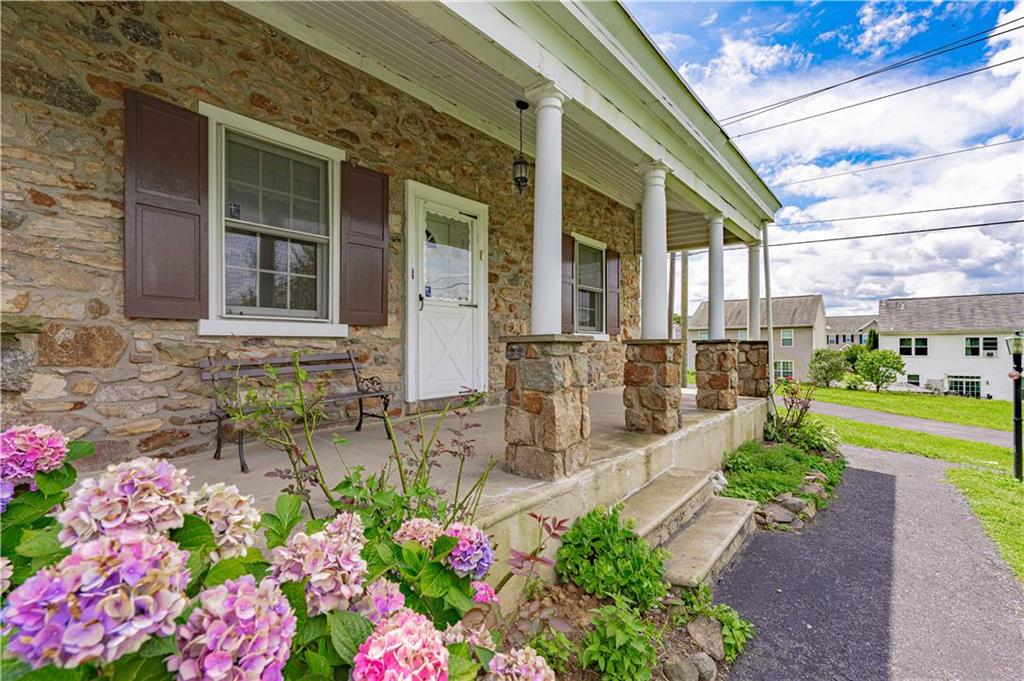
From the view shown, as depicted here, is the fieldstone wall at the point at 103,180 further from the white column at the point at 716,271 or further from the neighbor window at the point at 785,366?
the neighbor window at the point at 785,366

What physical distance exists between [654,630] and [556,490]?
2.42 feet

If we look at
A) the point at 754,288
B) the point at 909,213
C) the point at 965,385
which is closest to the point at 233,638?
the point at 754,288

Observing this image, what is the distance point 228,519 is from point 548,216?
7.20 ft

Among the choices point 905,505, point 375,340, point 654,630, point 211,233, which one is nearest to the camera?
point 654,630

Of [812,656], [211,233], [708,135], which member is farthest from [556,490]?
[708,135]

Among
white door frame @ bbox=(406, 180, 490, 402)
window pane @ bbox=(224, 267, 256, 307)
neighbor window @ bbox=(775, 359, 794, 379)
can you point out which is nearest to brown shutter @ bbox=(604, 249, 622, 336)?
white door frame @ bbox=(406, 180, 490, 402)

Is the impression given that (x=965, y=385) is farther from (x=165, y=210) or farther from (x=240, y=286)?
(x=165, y=210)

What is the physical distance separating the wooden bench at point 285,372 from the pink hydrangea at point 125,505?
1.54 metres

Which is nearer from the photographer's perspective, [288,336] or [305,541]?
[305,541]

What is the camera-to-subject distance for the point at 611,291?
21.0ft

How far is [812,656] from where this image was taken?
2.02 meters

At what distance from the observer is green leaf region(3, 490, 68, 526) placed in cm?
89

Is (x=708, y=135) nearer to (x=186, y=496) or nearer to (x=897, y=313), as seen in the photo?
(x=186, y=496)

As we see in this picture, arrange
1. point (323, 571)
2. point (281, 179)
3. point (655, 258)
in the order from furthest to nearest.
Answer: point (655, 258) < point (281, 179) < point (323, 571)
